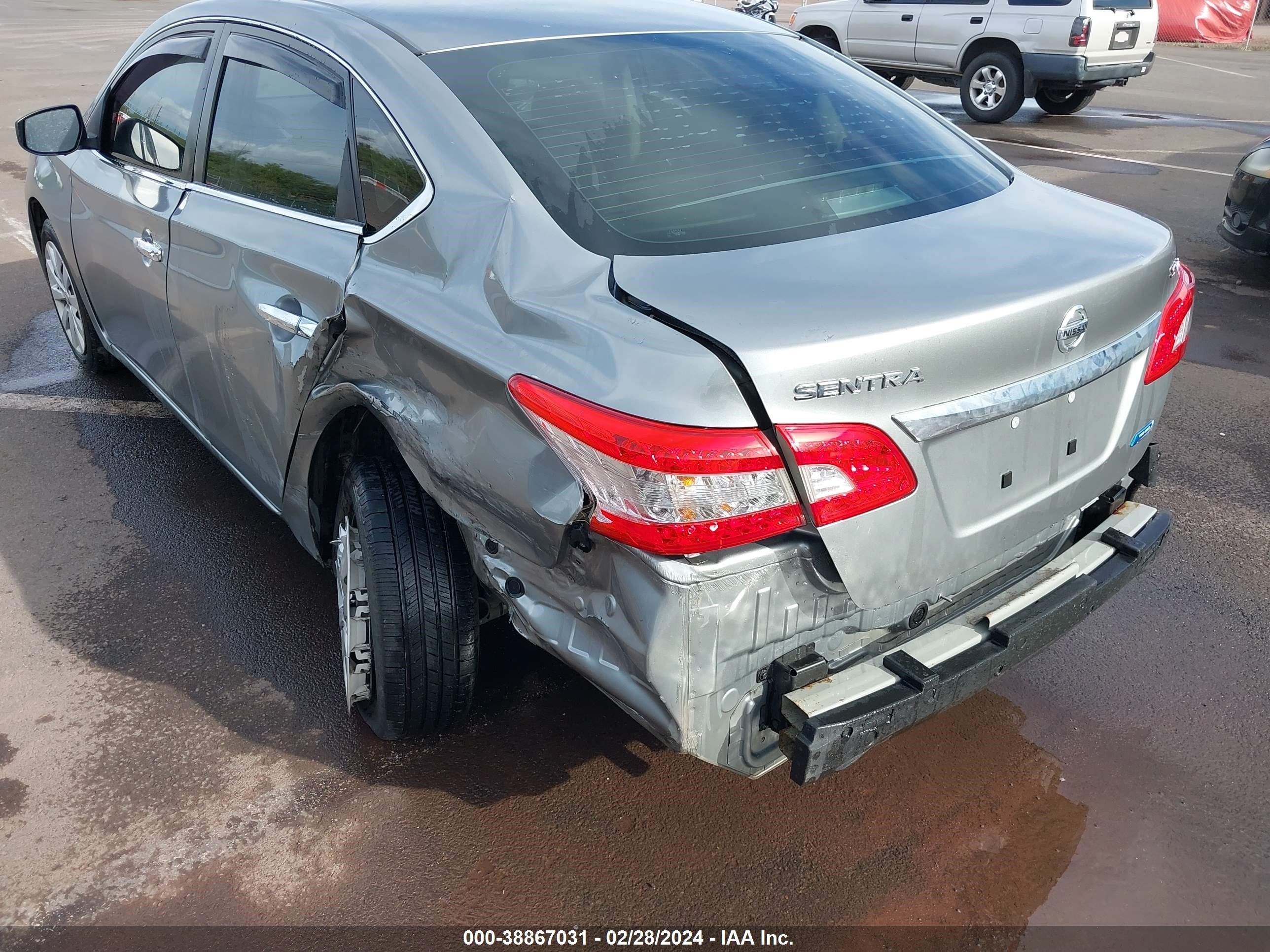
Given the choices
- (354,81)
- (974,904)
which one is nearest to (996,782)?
(974,904)

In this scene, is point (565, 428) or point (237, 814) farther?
point (237, 814)

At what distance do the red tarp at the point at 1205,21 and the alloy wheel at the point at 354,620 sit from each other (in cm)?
2599

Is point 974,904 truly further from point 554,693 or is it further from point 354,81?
point 354,81

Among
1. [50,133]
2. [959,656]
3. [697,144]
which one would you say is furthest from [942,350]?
[50,133]

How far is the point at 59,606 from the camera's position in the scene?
3.38m

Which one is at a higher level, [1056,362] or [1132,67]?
[1056,362]

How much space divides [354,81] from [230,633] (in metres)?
1.65

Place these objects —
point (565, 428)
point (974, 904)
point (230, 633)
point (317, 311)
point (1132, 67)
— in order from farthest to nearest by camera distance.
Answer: point (1132, 67)
point (230, 633)
point (317, 311)
point (974, 904)
point (565, 428)

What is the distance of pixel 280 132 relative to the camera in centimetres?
291

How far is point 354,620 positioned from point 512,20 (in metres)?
1.56

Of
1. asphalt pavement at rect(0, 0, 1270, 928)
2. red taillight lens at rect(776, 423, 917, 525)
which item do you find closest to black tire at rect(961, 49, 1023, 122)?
asphalt pavement at rect(0, 0, 1270, 928)

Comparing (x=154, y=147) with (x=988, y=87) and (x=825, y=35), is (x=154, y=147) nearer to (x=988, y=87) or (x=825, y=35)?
(x=988, y=87)

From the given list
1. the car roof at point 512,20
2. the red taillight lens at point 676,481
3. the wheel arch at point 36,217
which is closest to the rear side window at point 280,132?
the car roof at point 512,20

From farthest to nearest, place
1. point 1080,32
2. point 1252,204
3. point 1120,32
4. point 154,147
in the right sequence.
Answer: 1. point 1120,32
2. point 1080,32
3. point 1252,204
4. point 154,147
